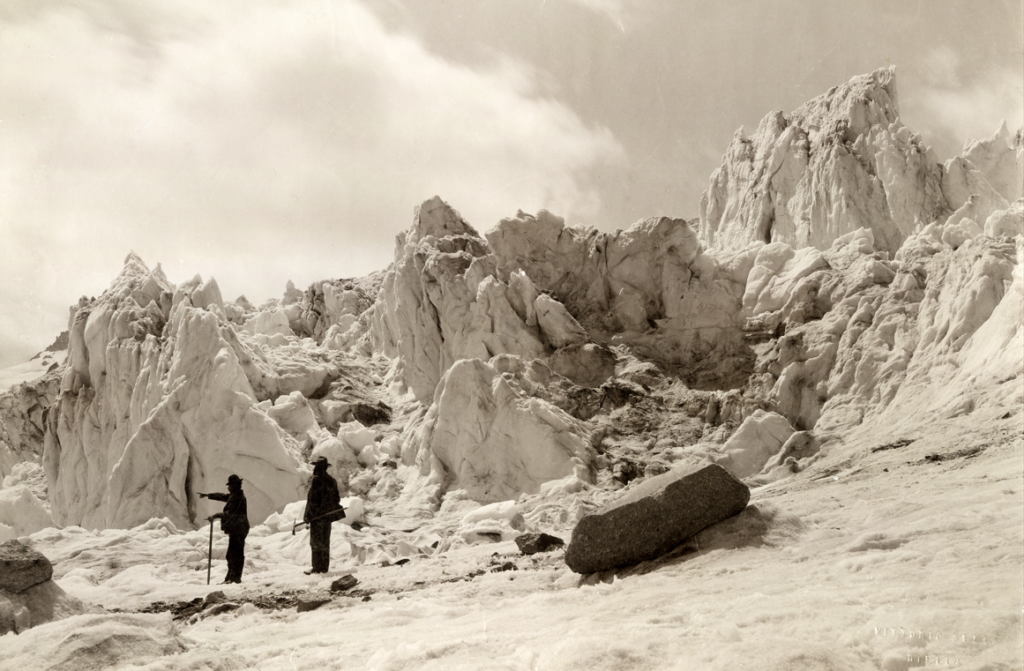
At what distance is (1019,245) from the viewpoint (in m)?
12.3

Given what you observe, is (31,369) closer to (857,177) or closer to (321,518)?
(321,518)

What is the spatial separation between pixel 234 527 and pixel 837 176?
54.6ft

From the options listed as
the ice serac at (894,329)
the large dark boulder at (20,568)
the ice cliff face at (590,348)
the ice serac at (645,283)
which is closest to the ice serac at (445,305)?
the ice cliff face at (590,348)

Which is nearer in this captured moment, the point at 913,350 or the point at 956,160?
the point at 913,350

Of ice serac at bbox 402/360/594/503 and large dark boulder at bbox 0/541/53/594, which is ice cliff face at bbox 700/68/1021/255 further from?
large dark boulder at bbox 0/541/53/594

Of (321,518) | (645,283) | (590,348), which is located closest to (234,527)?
(321,518)

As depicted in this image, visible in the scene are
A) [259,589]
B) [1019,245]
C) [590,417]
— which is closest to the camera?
[259,589]

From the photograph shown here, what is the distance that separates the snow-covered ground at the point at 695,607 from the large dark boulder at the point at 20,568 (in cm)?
90

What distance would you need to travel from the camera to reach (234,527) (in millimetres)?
8070

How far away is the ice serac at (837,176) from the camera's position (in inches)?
731

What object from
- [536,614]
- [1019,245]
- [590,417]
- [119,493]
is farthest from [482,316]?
[536,614]

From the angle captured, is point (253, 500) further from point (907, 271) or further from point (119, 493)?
point (907, 271)

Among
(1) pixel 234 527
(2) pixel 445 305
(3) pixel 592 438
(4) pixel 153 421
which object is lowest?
(1) pixel 234 527

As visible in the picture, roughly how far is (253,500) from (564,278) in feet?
31.1
